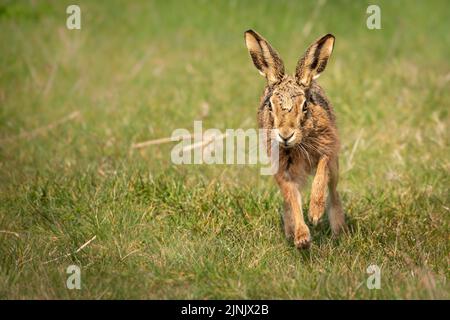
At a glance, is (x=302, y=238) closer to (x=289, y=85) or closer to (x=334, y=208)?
(x=334, y=208)

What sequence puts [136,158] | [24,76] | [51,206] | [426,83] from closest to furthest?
[51,206]
[136,158]
[426,83]
[24,76]

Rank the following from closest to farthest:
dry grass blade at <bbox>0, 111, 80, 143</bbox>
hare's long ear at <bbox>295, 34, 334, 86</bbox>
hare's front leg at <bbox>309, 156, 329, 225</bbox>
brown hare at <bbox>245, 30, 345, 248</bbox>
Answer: brown hare at <bbox>245, 30, 345, 248</bbox> < hare's front leg at <bbox>309, 156, 329, 225</bbox> < hare's long ear at <bbox>295, 34, 334, 86</bbox> < dry grass blade at <bbox>0, 111, 80, 143</bbox>

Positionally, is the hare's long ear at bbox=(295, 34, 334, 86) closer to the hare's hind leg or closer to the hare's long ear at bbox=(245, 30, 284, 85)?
the hare's long ear at bbox=(245, 30, 284, 85)

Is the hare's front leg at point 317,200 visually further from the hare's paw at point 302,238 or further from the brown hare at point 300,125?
the hare's paw at point 302,238

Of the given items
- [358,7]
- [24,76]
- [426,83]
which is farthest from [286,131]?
[358,7]

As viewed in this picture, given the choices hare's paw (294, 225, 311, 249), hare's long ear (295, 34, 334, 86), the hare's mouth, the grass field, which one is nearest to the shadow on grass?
the grass field

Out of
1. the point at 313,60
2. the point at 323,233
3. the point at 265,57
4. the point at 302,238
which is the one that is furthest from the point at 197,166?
the point at 302,238

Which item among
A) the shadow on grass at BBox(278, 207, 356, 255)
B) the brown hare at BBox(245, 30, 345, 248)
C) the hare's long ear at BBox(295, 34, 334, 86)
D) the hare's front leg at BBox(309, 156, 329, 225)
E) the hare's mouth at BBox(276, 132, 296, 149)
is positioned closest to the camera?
the hare's mouth at BBox(276, 132, 296, 149)

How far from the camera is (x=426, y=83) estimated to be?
9039 millimetres

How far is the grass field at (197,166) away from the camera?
5062mm

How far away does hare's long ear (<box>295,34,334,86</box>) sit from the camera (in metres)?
5.45
